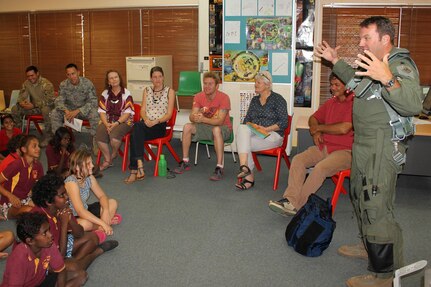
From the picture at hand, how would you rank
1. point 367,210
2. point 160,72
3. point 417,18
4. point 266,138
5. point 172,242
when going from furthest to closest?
point 417,18, point 160,72, point 266,138, point 172,242, point 367,210

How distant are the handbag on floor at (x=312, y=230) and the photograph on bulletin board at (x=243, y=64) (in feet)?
8.73

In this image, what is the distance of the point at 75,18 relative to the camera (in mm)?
7762

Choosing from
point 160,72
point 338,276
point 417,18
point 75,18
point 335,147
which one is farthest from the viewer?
point 75,18

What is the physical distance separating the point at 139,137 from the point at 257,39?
185 centimetres

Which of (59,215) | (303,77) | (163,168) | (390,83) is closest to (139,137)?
(163,168)

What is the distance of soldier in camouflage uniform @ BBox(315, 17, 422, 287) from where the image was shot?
262 cm

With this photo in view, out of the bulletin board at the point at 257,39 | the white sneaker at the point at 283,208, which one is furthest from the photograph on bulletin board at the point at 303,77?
the white sneaker at the point at 283,208

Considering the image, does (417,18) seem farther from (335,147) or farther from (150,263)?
(150,263)

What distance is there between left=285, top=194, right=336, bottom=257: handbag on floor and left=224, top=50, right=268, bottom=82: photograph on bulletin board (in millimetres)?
2662

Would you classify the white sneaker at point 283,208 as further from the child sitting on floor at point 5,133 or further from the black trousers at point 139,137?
the child sitting on floor at point 5,133

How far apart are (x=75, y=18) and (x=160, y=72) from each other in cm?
302

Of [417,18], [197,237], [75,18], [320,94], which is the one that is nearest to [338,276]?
[197,237]

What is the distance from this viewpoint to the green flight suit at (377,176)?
265cm

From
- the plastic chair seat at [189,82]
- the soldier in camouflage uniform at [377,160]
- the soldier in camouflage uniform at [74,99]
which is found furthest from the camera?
the plastic chair seat at [189,82]
